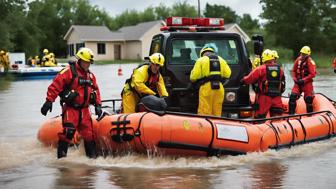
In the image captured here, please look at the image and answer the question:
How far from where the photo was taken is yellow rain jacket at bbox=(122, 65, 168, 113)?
9.92m

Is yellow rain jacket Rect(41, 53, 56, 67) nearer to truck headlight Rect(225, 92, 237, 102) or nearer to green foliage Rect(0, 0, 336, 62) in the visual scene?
green foliage Rect(0, 0, 336, 62)

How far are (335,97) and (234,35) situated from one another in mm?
10043

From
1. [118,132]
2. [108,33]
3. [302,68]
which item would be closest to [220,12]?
[108,33]

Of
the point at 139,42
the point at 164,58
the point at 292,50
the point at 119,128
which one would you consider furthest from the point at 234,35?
the point at 139,42

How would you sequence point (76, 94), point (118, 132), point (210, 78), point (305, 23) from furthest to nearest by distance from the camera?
point (305, 23) → point (210, 78) → point (118, 132) → point (76, 94)

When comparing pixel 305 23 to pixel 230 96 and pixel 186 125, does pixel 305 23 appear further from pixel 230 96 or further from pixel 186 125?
pixel 186 125

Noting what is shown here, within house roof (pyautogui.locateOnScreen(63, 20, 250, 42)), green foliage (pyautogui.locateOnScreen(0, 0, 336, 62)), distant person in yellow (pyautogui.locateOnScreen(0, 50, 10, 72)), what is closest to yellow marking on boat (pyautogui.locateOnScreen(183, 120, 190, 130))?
distant person in yellow (pyautogui.locateOnScreen(0, 50, 10, 72))

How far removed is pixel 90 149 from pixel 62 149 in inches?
16.8

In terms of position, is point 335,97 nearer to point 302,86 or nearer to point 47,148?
point 302,86

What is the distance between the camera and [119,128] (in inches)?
365

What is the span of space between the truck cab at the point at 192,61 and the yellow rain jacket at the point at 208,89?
33 cm

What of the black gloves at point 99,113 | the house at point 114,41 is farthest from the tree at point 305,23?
the black gloves at point 99,113

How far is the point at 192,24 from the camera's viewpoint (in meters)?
11.4

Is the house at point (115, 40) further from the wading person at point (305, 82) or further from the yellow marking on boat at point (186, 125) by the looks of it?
the yellow marking on boat at point (186, 125)
